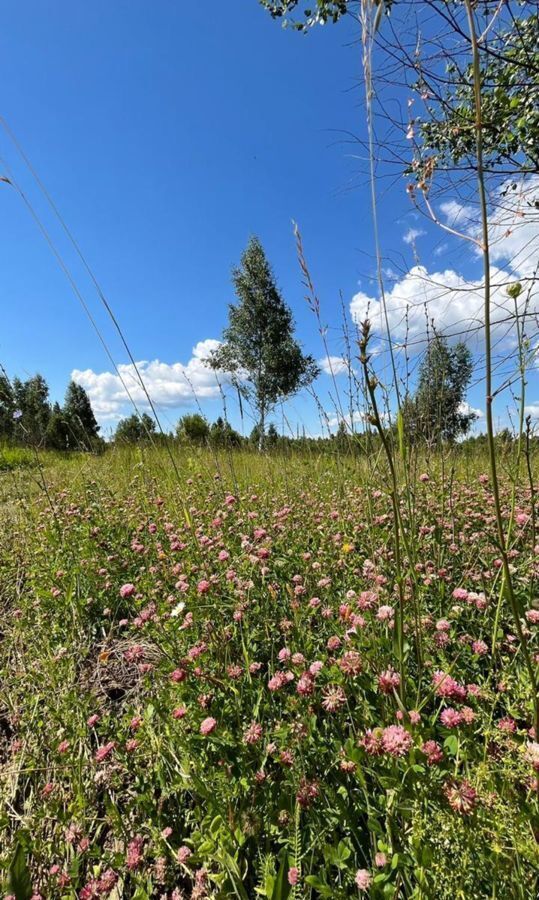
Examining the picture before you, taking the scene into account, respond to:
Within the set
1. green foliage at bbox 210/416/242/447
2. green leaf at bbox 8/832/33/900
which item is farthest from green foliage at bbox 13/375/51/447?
green leaf at bbox 8/832/33/900

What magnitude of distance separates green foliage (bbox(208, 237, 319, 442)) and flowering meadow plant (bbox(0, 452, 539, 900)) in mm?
22422

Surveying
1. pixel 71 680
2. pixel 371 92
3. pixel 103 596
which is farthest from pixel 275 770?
pixel 371 92

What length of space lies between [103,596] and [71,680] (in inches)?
23.4

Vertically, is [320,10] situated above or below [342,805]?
above

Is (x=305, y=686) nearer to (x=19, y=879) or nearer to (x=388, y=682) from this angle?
(x=388, y=682)

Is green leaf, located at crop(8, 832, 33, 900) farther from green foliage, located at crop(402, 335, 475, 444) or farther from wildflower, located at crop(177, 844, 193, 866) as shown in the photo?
green foliage, located at crop(402, 335, 475, 444)

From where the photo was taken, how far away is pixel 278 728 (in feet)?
3.79

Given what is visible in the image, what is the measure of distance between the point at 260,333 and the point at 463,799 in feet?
84.5

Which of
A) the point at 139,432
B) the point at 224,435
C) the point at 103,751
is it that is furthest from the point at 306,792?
the point at 139,432

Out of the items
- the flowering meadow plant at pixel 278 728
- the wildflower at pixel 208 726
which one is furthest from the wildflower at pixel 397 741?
the wildflower at pixel 208 726

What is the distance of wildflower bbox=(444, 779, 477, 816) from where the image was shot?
2.59 feet

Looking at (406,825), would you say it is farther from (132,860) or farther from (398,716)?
(132,860)

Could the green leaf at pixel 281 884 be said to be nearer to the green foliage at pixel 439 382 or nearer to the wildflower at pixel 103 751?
the wildflower at pixel 103 751

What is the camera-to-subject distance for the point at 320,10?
11.6 ft
